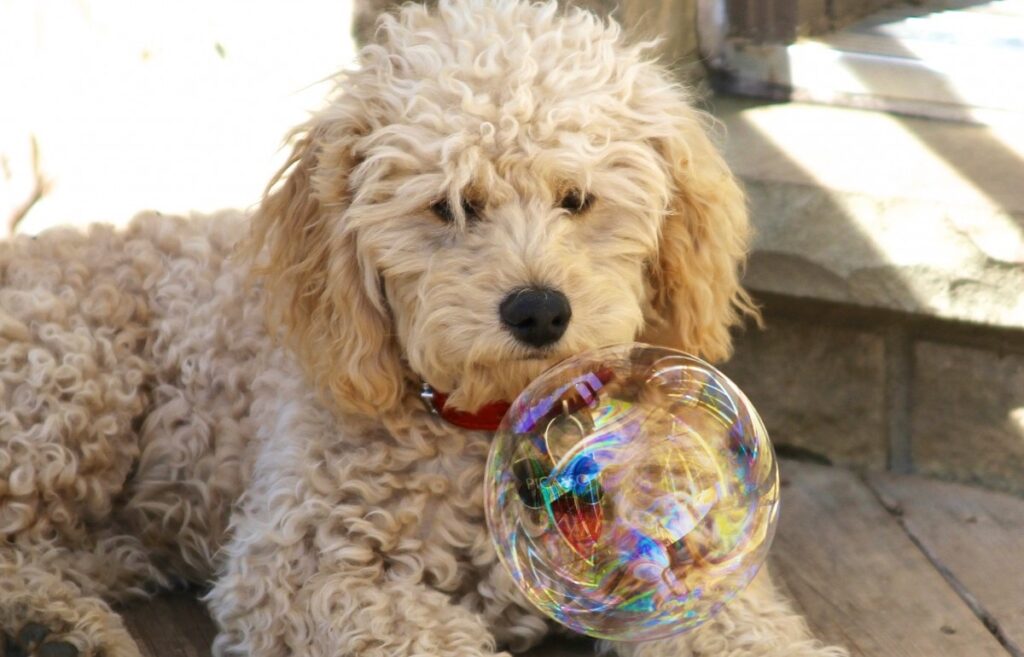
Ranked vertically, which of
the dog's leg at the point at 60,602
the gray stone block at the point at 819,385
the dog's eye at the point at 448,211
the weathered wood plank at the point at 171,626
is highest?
the dog's eye at the point at 448,211

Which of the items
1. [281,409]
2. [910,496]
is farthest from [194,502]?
[910,496]

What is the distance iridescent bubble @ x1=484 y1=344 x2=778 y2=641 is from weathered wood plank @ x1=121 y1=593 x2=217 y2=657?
0.92m

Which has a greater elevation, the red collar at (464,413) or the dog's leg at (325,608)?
the red collar at (464,413)

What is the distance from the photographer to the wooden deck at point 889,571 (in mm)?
2971

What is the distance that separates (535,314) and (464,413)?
1.29 ft

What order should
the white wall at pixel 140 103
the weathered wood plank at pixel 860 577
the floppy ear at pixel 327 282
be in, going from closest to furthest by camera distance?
the floppy ear at pixel 327 282 < the weathered wood plank at pixel 860 577 < the white wall at pixel 140 103

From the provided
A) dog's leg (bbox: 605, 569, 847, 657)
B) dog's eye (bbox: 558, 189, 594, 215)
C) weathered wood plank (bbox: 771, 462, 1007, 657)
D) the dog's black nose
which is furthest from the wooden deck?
dog's eye (bbox: 558, 189, 594, 215)

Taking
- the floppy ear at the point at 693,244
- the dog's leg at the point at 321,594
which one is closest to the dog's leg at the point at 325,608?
the dog's leg at the point at 321,594

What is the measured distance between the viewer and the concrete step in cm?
341

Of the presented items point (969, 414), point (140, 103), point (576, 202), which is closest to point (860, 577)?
point (969, 414)

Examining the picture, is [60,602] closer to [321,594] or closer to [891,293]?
[321,594]

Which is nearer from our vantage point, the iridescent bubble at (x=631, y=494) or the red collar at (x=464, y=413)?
the iridescent bubble at (x=631, y=494)

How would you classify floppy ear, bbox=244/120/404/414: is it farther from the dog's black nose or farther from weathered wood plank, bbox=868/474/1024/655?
weathered wood plank, bbox=868/474/1024/655

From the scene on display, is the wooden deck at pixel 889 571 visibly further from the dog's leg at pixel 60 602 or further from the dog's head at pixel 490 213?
the dog's head at pixel 490 213
